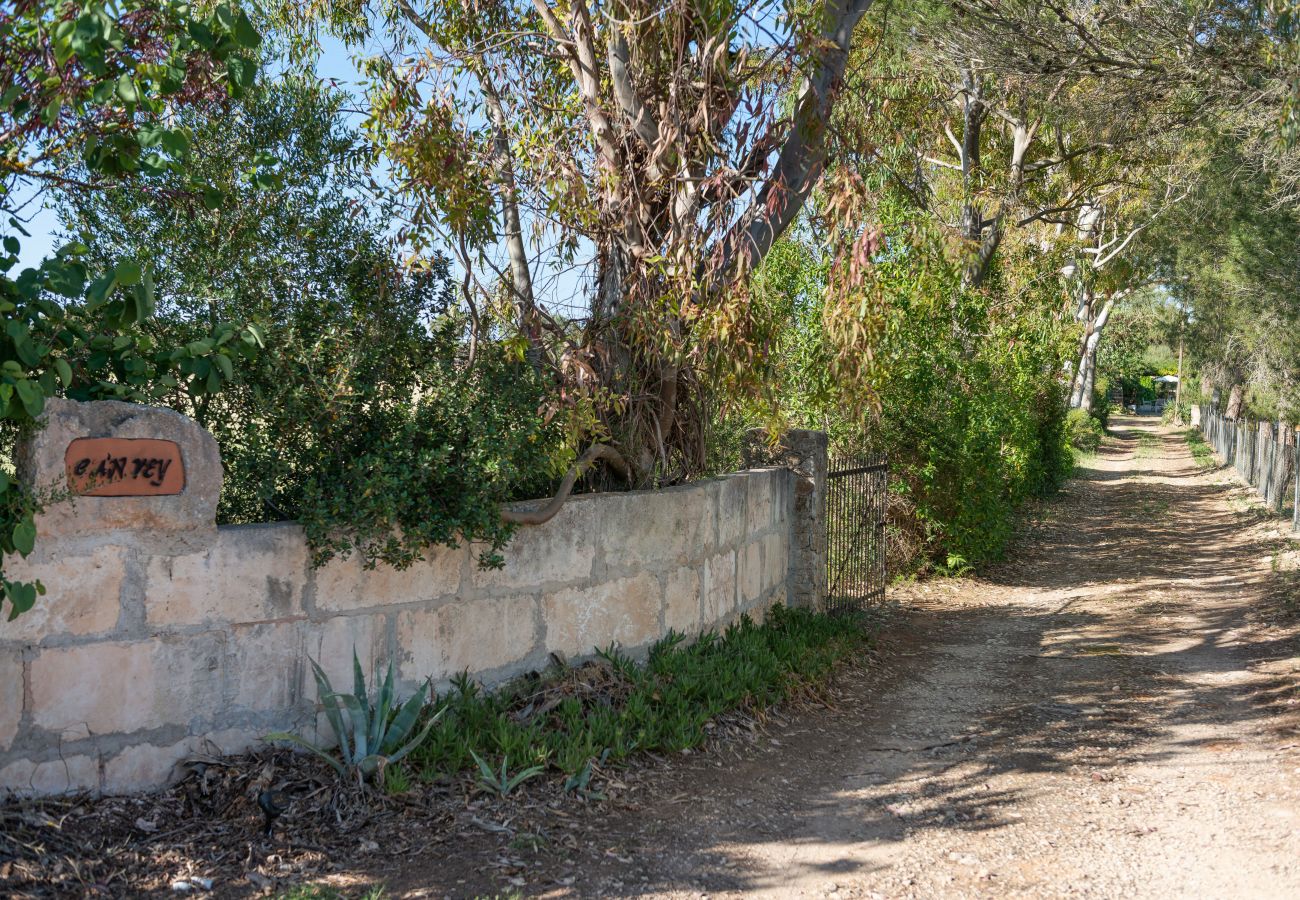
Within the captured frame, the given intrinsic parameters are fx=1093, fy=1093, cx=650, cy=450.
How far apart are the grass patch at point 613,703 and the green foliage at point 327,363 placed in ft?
2.68

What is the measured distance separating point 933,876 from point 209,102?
211 inches

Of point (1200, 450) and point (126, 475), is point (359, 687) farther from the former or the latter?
point (1200, 450)

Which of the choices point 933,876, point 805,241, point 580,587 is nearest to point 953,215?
point 805,241

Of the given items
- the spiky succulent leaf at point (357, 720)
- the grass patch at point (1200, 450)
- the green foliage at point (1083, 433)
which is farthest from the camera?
the green foliage at point (1083, 433)

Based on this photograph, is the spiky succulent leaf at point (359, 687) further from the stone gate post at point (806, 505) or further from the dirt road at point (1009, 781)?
the stone gate post at point (806, 505)

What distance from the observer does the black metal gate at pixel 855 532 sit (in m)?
9.70

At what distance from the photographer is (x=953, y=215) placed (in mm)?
17344

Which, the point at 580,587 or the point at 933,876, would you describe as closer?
the point at 933,876

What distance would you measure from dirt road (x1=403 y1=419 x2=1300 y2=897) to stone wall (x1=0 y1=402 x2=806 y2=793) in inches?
45.6

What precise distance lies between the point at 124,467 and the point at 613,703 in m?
2.82

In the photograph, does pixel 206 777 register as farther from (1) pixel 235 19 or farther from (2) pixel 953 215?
(2) pixel 953 215

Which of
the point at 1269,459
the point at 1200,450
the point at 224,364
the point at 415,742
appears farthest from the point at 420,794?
the point at 1200,450

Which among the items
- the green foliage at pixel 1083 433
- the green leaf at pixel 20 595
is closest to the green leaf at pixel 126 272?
the green leaf at pixel 20 595

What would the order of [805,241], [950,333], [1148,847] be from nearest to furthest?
[1148,847], [805,241], [950,333]
